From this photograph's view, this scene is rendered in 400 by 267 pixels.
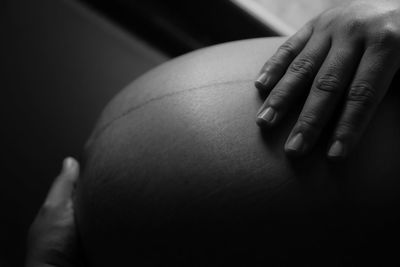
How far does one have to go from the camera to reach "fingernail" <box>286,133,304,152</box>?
1.47ft

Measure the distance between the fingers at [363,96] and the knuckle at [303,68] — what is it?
0.15ft

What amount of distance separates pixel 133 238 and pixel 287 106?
8.2 inches

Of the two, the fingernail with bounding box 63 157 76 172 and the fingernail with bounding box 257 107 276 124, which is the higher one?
the fingernail with bounding box 257 107 276 124

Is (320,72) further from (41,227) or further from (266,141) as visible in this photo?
(41,227)

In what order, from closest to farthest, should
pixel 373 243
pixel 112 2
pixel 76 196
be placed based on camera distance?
pixel 373 243 < pixel 76 196 < pixel 112 2

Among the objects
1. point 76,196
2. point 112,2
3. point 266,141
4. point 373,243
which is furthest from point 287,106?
point 112,2

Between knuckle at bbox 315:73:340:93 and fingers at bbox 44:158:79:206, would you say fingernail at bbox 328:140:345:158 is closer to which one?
knuckle at bbox 315:73:340:93

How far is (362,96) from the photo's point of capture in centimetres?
46

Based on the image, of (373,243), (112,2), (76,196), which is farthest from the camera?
(112,2)

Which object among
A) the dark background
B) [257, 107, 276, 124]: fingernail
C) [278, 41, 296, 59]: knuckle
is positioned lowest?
the dark background

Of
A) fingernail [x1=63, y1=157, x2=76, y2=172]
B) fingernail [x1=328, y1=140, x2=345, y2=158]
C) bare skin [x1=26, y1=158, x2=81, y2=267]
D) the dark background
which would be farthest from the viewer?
the dark background

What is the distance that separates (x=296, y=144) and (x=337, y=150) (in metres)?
0.04

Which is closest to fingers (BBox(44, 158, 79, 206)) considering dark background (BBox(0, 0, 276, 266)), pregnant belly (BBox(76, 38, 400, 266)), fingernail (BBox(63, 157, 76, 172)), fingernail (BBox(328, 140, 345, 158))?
fingernail (BBox(63, 157, 76, 172))

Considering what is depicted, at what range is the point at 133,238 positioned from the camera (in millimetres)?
500
